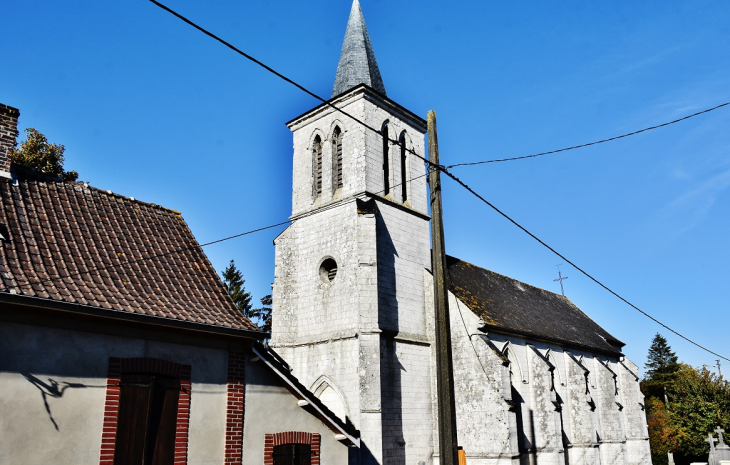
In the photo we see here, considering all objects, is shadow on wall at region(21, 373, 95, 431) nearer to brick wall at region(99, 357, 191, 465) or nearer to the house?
the house

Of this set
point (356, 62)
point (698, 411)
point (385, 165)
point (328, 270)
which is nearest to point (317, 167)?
point (385, 165)

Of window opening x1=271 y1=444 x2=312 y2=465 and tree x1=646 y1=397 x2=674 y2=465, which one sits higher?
window opening x1=271 y1=444 x2=312 y2=465

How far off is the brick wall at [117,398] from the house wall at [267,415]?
1.22 m

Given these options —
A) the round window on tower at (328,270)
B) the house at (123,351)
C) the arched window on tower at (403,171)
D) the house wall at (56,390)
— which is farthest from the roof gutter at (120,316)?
the arched window on tower at (403,171)

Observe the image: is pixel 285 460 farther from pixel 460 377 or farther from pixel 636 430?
pixel 636 430

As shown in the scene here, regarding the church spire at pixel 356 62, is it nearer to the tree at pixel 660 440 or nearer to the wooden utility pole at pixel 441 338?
the wooden utility pole at pixel 441 338

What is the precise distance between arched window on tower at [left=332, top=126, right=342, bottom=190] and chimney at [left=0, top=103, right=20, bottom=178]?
12.7m

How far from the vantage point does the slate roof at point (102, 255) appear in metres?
8.52

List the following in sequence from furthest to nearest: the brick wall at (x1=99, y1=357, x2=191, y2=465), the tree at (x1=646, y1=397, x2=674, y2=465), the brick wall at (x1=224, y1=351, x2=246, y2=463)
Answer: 1. the tree at (x1=646, y1=397, x2=674, y2=465)
2. the brick wall at (x1=224, y1=351, x2=246, y2=463)
3. the brick wall at (x1=99, y1=357, x2=191, y2=465)

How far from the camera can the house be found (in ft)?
25.9

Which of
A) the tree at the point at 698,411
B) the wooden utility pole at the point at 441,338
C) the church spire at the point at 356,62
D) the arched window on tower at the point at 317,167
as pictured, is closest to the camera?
the wooden utility pole at the point at 441,338

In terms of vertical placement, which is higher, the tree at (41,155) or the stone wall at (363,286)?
the tree at (41,155)

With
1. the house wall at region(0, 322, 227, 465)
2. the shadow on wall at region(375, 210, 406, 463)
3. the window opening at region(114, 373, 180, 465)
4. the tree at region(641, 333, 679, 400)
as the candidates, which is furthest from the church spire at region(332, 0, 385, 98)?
the tree at region(641, 333, 679, 400)

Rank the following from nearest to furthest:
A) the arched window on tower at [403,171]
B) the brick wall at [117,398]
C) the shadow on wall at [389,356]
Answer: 1. the brick wall at [117,398]
2. the shadow on wall at [389,356]
3. the arched window on tower at [403,171]
